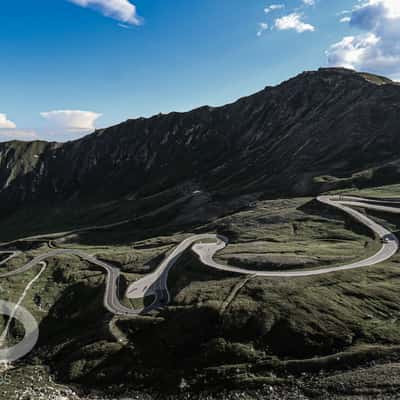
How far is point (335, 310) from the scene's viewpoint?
148 feet

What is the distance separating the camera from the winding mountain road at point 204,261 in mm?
60250

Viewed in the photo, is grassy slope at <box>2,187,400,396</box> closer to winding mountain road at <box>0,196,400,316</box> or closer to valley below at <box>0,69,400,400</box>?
valley below at <box>0,69,400,400</box>

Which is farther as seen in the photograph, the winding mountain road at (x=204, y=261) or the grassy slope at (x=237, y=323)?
the winding mountain road at (x=204, y=261)

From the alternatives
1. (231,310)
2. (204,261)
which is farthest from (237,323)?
(204,261)

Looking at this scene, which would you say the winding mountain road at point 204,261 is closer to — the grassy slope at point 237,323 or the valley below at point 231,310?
the valley below at point 231,310

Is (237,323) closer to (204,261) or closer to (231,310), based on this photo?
(231,310)

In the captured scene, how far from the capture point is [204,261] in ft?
242

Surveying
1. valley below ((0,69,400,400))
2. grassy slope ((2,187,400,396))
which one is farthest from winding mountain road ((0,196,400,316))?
grassy slope ((2,187,400,396))

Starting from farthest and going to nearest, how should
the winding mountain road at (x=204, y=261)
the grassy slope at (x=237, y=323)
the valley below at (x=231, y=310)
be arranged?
the winding mountain road at (x=204, y=261) < the grassy slope at (x=237, y=323) < the valley below at (x=231, y=310)

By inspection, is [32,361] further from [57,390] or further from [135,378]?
[135,378]

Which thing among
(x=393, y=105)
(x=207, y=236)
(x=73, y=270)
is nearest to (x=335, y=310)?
(x=207, y=236)

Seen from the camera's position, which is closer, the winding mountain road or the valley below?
the valley below

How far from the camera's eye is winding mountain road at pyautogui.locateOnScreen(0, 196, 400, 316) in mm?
60250

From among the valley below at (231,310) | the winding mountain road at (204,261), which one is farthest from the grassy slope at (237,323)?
the winding mountain road at (204,261)
